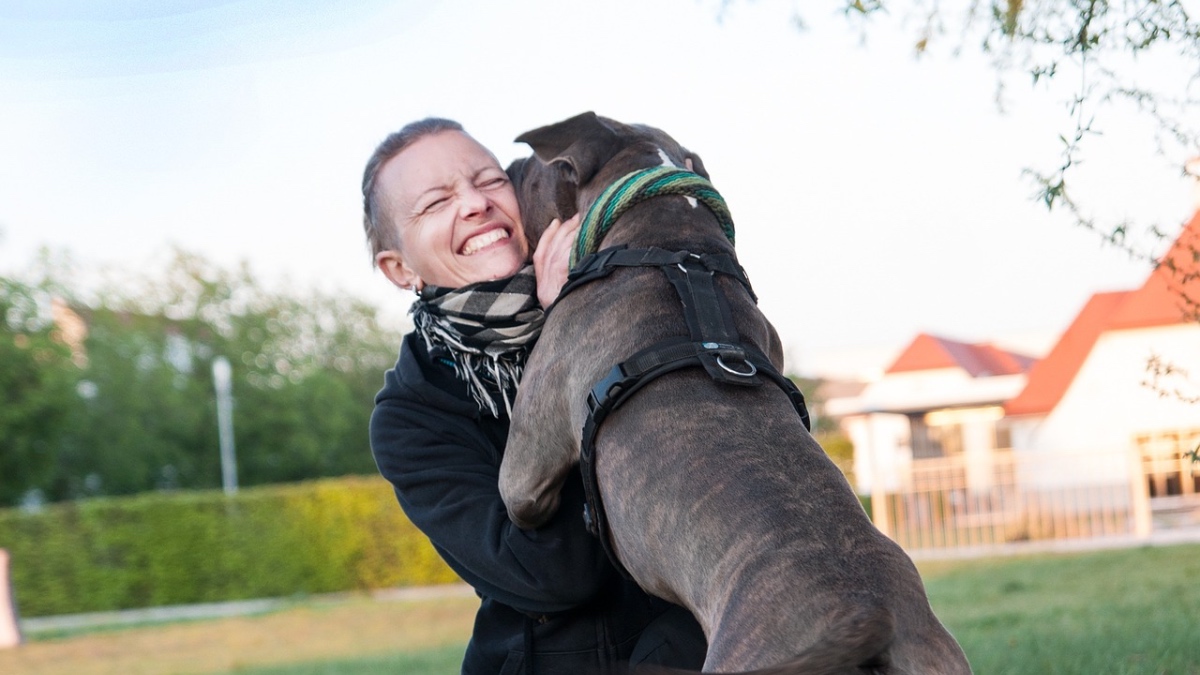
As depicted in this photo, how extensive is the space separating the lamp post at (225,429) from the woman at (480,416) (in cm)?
3479

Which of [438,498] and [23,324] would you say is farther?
[23,324]

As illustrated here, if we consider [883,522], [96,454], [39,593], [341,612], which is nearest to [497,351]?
[341,612]

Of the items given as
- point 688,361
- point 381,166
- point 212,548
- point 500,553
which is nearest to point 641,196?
point 688,361

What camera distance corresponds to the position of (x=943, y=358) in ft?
123

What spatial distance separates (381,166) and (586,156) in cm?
63

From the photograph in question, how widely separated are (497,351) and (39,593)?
20722 millimetres

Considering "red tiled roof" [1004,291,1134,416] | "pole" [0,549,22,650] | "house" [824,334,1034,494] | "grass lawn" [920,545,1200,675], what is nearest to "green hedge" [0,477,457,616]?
"pole" [0,549,22,650]

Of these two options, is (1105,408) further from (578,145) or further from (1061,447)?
(578,145)

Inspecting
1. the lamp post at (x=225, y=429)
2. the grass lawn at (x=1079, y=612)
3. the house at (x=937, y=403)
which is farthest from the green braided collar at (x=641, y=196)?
the lamp post at (x=225, y=429)

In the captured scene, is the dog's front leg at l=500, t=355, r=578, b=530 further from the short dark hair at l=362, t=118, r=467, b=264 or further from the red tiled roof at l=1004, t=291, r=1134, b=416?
the red tiled roof at l=1004, t=291, r=1134, b=416

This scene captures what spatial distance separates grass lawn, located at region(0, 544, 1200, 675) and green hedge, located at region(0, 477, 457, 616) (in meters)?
3.59

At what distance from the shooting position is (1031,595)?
30.2ft

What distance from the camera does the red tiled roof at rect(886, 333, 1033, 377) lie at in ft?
124

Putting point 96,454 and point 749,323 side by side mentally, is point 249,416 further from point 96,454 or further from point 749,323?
point 749,323
